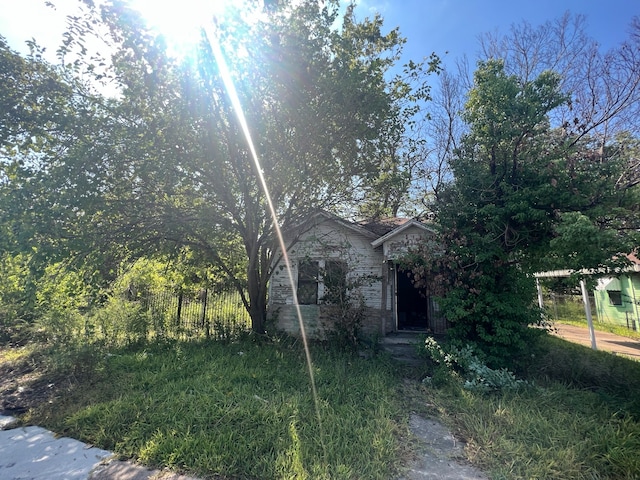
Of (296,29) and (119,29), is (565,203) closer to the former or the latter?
(296,29)

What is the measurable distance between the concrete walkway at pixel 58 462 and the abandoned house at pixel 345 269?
5.82 meters

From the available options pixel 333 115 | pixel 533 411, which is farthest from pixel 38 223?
pixel 533 411

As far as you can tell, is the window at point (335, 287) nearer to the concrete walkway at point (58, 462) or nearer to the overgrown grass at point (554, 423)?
the overgrown grass at point (554, 423)

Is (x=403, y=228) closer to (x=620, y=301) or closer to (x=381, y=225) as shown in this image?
(x=381, y=225)

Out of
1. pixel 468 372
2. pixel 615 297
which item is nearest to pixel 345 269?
pixel 468 372

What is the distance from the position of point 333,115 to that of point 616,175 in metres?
5.19

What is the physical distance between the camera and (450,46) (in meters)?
8.45

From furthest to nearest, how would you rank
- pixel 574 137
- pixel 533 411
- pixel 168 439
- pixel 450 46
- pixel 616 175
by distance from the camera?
pixel 450 46 < pixel 574 137 < pixel 616 175 < pixel 533 411 < pixel 168 439

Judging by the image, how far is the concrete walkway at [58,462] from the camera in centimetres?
332

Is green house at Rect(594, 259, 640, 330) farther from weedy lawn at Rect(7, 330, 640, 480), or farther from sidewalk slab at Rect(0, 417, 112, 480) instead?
sidewalk slab at Rect(0, 417, 112, 480)

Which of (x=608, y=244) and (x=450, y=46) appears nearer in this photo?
(x=608, y=244)

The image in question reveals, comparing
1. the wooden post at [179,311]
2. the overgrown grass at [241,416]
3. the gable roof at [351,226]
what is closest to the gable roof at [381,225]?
the gable roof at [351,226]

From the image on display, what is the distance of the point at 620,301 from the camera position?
13.4 meters

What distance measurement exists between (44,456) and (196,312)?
676 centimetres
